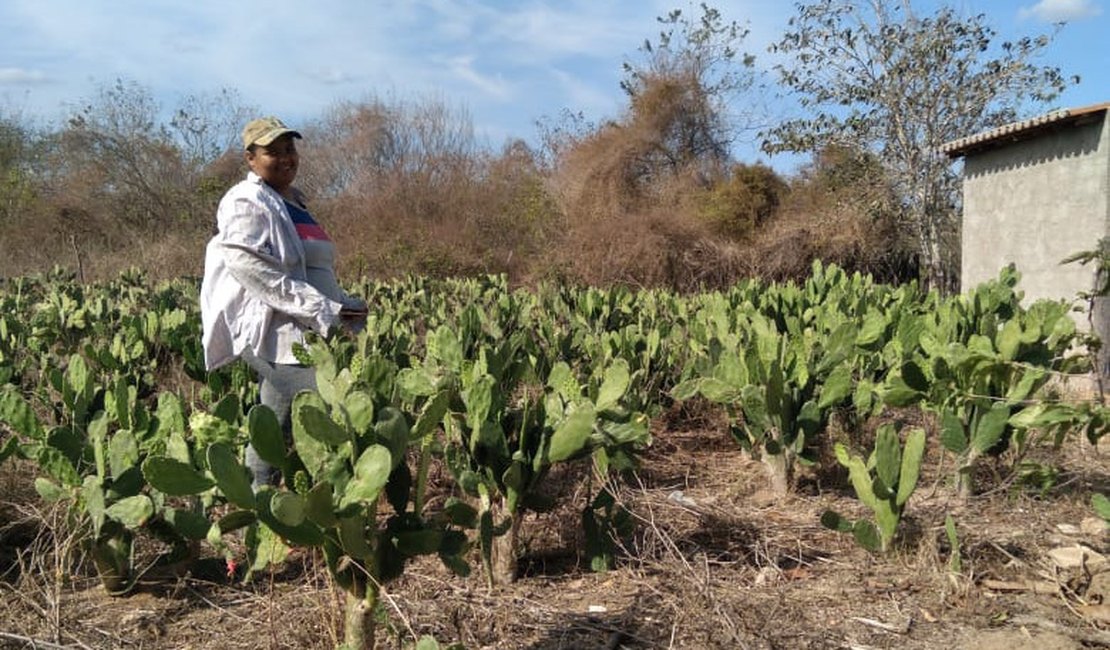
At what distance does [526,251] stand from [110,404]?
18644mm

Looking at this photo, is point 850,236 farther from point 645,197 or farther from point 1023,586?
point 1023,586

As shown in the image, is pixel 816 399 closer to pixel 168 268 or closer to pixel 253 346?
pixel 253 346

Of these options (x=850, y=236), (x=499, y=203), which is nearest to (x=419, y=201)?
(x=499, y=203)

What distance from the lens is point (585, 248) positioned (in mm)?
18281

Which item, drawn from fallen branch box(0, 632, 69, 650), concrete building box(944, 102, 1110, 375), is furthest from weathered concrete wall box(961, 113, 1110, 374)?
fallen branch box(0, 632, 69, 650)

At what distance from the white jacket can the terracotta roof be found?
932 cm

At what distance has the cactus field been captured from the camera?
231cm

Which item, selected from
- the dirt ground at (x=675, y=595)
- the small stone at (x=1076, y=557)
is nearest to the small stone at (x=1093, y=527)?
the dirt ground at (x=675, y=595)

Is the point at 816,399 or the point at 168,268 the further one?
the point at 168,268

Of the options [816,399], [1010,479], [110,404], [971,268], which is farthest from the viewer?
[971,268]

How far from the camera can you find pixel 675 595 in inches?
112

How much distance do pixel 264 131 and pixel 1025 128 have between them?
9.93 metres

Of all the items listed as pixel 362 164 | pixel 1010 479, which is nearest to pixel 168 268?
pixel 362 164

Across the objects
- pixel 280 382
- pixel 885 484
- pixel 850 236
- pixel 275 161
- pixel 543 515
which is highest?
pixel 850 236
